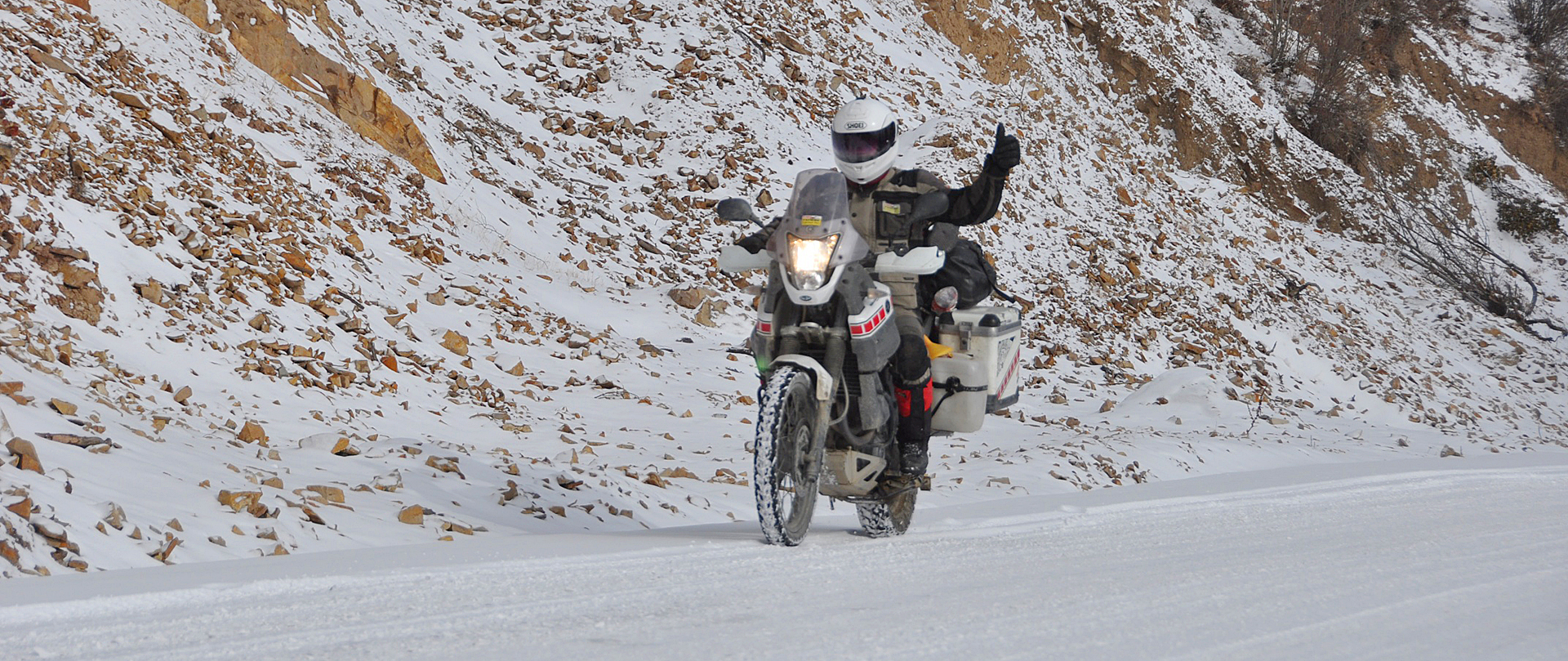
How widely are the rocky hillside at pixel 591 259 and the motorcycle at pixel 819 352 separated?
3.78ft

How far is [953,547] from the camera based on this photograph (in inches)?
176

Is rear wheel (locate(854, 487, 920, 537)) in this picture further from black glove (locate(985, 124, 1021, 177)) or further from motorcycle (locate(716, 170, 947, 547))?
black glove (locate(985, 124, 1021, 177))

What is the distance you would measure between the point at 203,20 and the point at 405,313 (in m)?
4.67

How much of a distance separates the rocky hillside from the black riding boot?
4.21ft

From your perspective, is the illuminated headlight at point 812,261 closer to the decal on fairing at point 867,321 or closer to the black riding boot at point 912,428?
the decal on fairing at point 867,321

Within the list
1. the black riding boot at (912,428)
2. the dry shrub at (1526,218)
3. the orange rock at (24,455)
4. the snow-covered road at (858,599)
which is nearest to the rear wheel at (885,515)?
the black riding boot at (912,428)

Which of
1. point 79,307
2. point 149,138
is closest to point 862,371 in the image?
point 79,307

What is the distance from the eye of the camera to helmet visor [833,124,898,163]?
5.07 metres

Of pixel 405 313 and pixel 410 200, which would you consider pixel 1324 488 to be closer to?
pixel 405 313

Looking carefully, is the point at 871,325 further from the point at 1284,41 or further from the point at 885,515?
the point at 1284,41

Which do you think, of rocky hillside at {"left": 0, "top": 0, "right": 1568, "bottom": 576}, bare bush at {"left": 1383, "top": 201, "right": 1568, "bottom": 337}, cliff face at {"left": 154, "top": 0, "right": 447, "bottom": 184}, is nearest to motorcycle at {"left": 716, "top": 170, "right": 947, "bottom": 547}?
rocky hillside at {"left": 0, "top": 0, "right": 1568, "bottom": 576}

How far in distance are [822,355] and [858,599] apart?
1525mm

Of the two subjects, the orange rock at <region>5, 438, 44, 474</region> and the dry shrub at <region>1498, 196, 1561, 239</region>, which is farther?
the dry shrub at <region>1498, 196, 1561, 239</region>

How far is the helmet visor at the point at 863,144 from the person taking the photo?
5074mm
